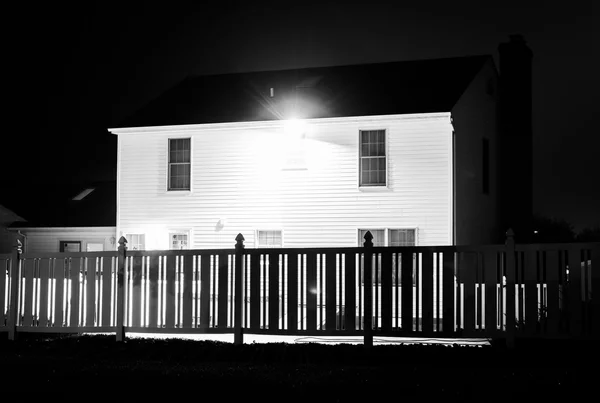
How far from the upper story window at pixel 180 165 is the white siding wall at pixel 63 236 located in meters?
10.8

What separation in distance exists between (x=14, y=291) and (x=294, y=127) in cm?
1037

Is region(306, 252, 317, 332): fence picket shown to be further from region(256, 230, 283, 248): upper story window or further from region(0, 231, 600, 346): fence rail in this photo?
region(256, 230, 283, 248): upper story window

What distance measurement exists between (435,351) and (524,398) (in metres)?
3.06

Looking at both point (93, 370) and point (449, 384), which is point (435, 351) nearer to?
point (449, 384)

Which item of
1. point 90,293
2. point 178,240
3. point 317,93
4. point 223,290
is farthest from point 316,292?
point 317,93

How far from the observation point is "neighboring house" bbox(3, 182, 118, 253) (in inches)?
1347

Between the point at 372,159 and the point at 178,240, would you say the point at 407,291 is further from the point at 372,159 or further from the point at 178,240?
the point at 178,240

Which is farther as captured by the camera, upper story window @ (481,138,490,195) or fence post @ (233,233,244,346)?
upper story window @ (481,138,490,195)

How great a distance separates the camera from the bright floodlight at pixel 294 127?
71.7ft

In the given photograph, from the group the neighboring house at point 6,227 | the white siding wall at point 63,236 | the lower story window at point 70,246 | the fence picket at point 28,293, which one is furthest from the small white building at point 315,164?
the neighboring house at point 6,227

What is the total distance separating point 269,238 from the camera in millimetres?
22219

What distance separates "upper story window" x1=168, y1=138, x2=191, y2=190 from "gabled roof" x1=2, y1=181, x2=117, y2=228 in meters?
11.9

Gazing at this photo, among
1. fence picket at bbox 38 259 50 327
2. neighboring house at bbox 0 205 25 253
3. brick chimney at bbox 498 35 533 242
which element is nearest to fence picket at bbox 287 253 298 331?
fence picket at bbox 38 259 50 327

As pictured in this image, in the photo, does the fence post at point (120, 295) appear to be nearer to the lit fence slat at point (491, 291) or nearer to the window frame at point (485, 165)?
the lit fence slat at point (491, 291)
